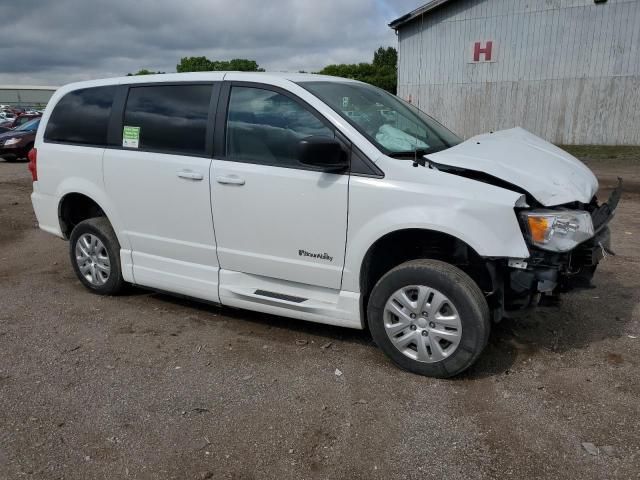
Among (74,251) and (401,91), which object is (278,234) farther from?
(401,91)

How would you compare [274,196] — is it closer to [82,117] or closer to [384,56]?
[82,117]

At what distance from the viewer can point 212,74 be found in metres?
4.40

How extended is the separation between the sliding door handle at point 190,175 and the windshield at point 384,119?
103 centimetres

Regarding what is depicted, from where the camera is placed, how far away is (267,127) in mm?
4035

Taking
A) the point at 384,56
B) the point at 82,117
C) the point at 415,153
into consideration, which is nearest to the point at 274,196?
the point at 415,153

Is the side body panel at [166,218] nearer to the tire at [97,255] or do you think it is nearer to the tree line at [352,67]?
the tire at [97,255]

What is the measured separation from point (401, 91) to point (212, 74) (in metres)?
18.1

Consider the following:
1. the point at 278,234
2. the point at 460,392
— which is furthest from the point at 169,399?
the point at 460,392

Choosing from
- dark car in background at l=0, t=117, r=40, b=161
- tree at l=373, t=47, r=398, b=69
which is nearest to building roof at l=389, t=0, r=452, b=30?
dark car in background at l=0, t=117, r=40, b=161

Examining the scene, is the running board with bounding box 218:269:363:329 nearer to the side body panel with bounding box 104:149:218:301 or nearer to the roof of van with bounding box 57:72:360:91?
the side body panel with bounding box 104:149:218:301

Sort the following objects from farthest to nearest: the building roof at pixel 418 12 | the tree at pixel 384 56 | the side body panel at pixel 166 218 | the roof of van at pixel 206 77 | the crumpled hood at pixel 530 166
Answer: the tree at pixel 384 56 < the building roof at pixel 418 12 < the side body panel at pixel 166 218 < the roof of van at pixel 206 77 < the crumpled hood at pixel 530 166

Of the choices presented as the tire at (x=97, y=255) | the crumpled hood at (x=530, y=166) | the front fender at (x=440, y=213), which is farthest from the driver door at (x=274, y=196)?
the tire at (x=97, y=255)

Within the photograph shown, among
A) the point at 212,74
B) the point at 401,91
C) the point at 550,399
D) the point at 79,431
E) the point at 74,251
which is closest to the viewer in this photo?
the point at 79,431

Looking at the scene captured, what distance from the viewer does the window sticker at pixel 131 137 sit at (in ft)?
15.2
